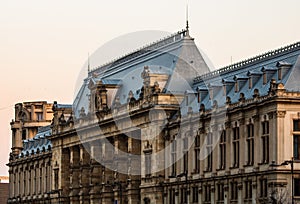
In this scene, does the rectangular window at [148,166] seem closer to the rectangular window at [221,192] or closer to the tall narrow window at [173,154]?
the tall narrow window at [173,154]

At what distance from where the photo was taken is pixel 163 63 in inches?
5497

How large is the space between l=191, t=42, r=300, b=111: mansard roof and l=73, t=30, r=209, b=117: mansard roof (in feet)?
22.4

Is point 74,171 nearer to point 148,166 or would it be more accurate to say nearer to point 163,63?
point 163,63

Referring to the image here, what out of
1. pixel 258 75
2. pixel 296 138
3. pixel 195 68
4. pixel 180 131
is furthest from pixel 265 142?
pixel 195 68

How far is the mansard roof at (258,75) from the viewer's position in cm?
10994

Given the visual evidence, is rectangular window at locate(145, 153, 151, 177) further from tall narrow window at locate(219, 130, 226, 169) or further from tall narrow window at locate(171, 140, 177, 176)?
tall narrow window at locate(219, 130, 226, 169)

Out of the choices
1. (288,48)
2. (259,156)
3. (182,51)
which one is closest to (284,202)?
(259,156)

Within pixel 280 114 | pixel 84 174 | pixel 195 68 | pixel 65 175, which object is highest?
pixel 195 68

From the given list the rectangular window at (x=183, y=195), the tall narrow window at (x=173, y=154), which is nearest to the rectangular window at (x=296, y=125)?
the rectangular window at (x=183, y=195)

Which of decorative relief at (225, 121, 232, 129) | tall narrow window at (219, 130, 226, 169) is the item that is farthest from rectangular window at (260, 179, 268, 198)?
decorative relief at (225, 121, 232, 129)

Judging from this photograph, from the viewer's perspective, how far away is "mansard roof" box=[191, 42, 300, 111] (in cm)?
10994

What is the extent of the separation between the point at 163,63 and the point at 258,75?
2581 centimetres

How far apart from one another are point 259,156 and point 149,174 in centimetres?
2436

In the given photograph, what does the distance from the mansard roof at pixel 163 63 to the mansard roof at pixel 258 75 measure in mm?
6827
